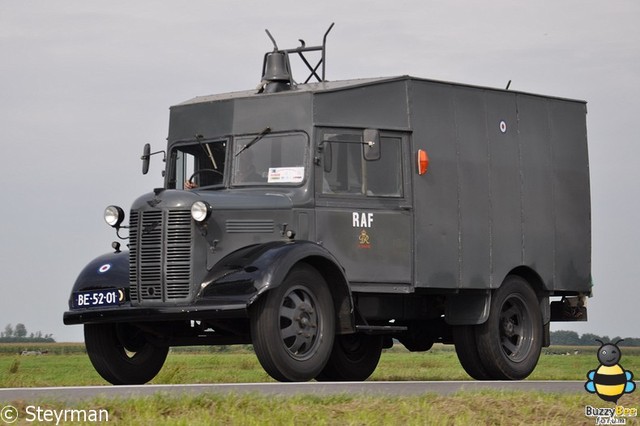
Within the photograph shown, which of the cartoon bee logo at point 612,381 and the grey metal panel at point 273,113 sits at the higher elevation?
the grey metal panel at point 273,113

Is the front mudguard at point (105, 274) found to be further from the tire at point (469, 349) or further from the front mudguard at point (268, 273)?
the tire at point (469, 349)

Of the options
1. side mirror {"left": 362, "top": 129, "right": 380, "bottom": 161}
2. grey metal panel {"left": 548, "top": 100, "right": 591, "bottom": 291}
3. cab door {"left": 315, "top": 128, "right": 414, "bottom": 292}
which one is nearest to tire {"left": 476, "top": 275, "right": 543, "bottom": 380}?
grey metal panel {"left": 548, "top": 100, "right": 591, "bottom": 291}

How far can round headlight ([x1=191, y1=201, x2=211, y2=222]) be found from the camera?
15656 mm

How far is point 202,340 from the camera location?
16938mm

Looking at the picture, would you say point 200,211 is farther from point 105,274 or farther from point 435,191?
point 435,191

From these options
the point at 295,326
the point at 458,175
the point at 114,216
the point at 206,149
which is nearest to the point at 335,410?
the point at 295,326

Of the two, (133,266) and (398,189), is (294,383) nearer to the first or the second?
(133,266)

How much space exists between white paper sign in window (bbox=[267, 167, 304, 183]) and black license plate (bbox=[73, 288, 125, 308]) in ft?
7.57

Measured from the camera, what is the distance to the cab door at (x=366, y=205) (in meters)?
16.9

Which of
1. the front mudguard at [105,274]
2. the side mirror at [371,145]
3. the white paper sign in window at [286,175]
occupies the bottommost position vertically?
the front mudguard at [105,274]

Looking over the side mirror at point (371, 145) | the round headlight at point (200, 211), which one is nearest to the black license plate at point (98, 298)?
the round headlight at point (200, 211)

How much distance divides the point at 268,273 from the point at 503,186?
5.44 m

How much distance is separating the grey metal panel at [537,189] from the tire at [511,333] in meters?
0.45

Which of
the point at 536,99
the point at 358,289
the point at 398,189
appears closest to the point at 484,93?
the point at 536,99
